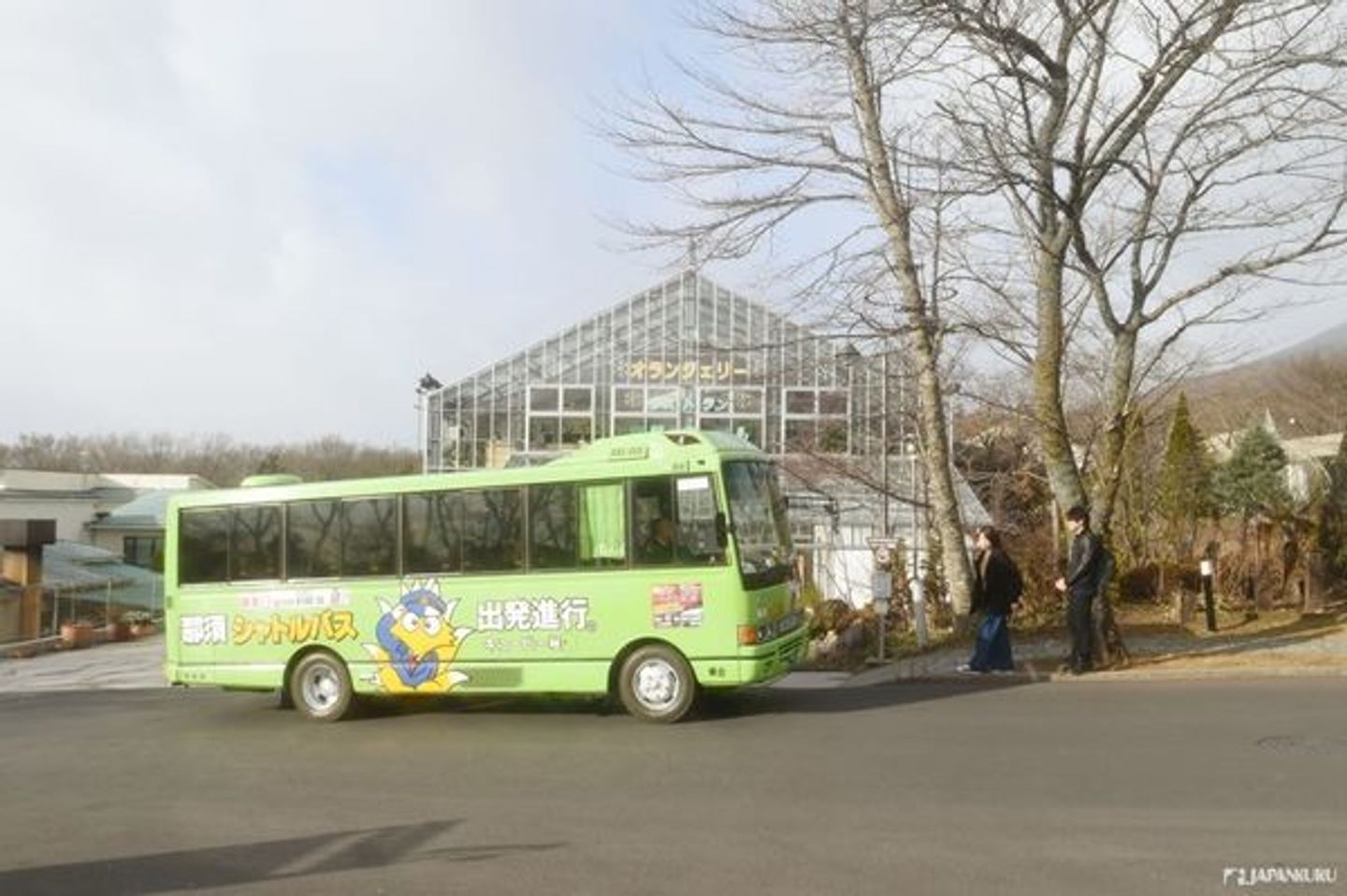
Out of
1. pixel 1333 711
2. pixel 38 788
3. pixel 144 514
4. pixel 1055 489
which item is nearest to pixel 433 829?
pixel 38 788

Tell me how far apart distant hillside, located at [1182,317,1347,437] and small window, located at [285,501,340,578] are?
24.2 m

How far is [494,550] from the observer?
1323 cm

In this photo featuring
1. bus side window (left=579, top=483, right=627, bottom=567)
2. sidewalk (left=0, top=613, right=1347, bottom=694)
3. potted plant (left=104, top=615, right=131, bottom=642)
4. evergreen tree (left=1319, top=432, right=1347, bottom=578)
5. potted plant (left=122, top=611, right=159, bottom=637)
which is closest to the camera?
bus side window (left=579, top=483, right=627, bottom=567)

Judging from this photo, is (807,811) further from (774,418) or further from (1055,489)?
(774,418)

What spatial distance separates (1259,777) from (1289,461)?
49.6m

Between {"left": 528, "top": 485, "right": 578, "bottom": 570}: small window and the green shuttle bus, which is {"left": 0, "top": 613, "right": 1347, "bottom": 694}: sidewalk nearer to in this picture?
the green shuttle bus

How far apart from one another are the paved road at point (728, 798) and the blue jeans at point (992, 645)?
1.04m

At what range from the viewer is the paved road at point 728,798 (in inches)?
274

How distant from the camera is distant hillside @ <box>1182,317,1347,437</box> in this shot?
3731 centimetres

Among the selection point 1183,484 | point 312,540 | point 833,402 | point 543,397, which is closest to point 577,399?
point 543,397

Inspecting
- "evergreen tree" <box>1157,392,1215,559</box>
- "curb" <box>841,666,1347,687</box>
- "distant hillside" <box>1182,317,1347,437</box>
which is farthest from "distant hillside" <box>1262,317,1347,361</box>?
"curb" <box>841,666,1347,687</box>

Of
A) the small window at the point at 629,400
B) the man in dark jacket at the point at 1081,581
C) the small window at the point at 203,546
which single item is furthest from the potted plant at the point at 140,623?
the man in dark jacket at the point at 1081,581

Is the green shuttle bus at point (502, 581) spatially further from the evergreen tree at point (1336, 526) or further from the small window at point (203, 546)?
the evergreen tree at point (1336, 526)

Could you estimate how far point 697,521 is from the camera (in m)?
12.4
